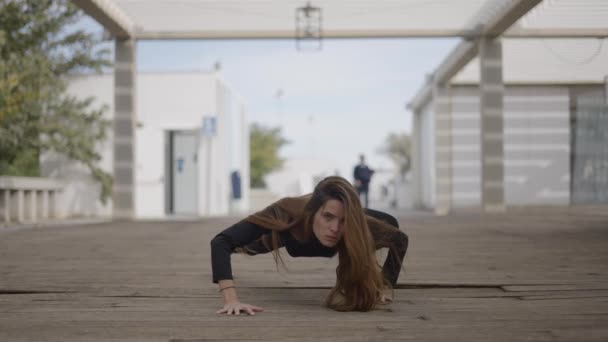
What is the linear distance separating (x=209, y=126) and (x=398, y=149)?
3647 cm

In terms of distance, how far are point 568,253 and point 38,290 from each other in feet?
12.5

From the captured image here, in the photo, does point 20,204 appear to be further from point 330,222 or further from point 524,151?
point 524,151

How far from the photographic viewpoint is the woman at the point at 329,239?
2443mm

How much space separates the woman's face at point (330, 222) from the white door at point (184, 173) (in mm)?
15780

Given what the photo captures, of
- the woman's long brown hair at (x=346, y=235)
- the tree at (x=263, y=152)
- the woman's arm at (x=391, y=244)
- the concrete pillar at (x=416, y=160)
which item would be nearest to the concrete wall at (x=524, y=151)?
the concrete pillar at (x=416, y=160)

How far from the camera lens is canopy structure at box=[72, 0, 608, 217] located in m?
10.6

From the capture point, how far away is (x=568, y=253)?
479cm

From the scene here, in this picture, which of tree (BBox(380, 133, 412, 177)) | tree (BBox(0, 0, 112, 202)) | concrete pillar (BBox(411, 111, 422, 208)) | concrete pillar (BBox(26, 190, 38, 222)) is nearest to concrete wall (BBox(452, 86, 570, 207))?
concrete pillar (BBox(411, 111, 422, 208))

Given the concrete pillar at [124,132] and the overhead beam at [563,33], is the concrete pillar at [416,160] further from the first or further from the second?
the concrete pillar at [124,132]

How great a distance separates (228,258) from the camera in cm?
→ 253

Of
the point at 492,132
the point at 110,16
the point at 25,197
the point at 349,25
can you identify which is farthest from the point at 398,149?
the point at 110,16

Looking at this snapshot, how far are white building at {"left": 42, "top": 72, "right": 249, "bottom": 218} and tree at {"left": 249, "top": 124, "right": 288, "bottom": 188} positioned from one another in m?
19.1

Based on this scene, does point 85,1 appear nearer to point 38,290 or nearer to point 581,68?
point 38,290

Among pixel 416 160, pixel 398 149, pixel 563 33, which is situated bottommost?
pixel 416 160
